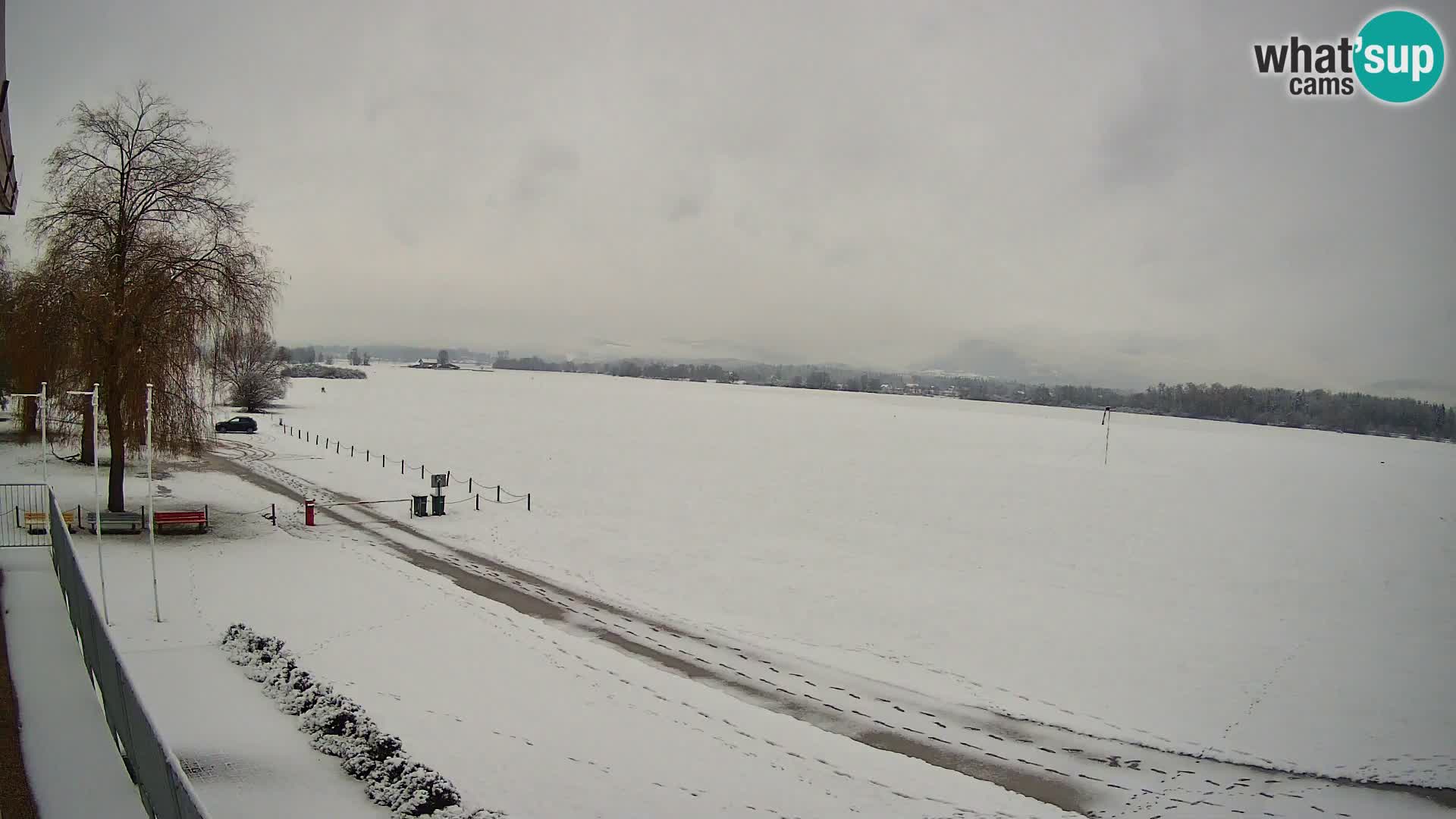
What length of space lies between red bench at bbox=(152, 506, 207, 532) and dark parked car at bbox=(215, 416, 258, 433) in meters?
32.0

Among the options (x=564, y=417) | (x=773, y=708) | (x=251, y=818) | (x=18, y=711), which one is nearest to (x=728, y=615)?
(x=773, y=708)

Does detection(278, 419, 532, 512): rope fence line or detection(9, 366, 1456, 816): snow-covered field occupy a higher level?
detection(278, 419, 532, 512): rope fence line

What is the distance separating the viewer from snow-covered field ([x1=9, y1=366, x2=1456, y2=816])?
10.3m

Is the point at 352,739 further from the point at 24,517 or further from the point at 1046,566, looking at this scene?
the point at 1046,566

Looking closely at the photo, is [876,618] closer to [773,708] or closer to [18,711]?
[773,708]

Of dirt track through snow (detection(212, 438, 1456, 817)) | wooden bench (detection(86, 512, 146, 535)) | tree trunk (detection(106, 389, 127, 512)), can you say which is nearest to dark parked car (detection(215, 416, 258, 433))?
tree trunk (detection(106, 389, 127, 512))

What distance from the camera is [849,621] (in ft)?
55.5

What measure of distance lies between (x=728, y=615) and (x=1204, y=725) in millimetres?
9277

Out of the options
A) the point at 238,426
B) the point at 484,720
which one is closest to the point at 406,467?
the point at 238,426

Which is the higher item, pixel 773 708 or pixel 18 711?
pixel 18 711

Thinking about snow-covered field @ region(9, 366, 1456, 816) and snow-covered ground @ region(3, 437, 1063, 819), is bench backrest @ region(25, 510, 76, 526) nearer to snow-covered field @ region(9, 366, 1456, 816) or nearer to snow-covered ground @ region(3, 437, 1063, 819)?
snow-covered field @ region(9, 366, 1456, 816)

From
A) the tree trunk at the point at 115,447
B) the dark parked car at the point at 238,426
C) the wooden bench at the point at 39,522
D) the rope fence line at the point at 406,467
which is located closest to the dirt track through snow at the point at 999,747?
the wooden bench at the point at 39,522

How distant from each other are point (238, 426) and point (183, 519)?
33.8 metres

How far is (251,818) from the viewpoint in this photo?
8086 mm
